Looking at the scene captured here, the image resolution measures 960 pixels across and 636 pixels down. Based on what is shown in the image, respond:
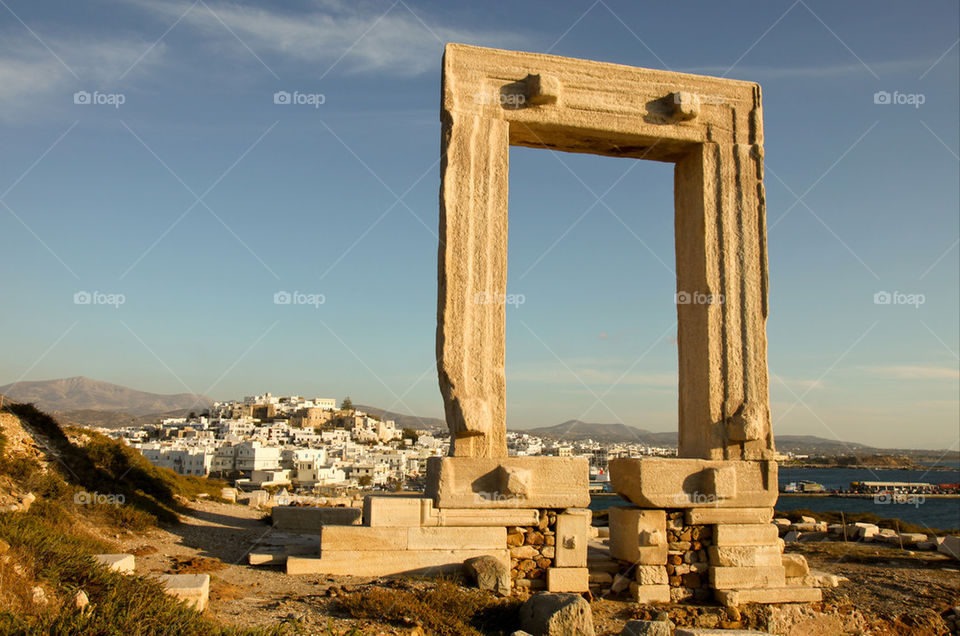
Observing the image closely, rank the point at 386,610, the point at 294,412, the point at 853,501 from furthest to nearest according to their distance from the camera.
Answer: the point at 294,412, the point at 853,501, the point at 386,610

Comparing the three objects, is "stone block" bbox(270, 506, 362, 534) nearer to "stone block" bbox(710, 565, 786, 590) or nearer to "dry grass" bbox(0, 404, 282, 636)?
"dry grass" bbox(0, 404, 282, 636)

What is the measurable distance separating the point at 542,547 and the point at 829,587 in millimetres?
3862

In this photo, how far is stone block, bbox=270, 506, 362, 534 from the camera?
37.8 ft

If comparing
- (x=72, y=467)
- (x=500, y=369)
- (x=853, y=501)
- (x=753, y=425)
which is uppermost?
(x=500, y=369)

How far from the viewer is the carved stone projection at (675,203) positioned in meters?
7.81

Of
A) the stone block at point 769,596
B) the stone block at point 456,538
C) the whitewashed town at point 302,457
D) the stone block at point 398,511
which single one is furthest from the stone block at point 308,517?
the whitewashed town at point 302,457

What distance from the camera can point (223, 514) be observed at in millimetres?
14023

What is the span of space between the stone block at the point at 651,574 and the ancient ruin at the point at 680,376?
2 cm

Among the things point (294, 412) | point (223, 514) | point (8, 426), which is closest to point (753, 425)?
point (223, 514)

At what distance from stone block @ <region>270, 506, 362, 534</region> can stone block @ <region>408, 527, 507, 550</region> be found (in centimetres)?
447

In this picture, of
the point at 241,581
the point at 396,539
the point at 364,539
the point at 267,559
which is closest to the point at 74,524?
the point at 267,559

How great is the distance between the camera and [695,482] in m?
8.20

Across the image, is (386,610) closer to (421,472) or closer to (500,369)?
(500,369)

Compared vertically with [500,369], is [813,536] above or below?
below
